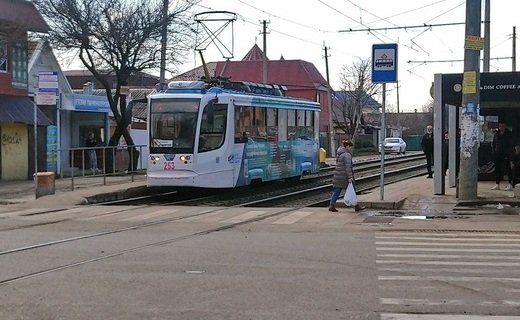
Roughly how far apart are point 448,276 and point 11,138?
2176cm

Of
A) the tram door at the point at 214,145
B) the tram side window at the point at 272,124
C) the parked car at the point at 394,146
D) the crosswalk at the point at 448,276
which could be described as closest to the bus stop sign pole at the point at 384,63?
the crosswalk at the point at 448,276

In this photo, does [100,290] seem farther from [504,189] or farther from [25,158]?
[25,158]

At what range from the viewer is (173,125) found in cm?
1955

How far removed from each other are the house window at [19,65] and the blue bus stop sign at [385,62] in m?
15.4

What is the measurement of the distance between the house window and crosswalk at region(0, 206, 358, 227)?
10444mm

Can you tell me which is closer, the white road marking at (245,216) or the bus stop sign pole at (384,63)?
the white road marking at (245,216)

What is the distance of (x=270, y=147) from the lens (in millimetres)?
22422

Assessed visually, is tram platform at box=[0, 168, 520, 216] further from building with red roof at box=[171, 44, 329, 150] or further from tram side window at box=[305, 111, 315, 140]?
building with red roof at box=[171, 44, 329, 150]

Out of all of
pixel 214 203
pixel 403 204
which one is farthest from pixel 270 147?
pixel 403 204

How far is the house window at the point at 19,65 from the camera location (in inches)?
1017

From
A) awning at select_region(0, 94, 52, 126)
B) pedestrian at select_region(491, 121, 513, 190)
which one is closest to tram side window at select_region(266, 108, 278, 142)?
pedestrian at select_region(491, 121, 513, 190)

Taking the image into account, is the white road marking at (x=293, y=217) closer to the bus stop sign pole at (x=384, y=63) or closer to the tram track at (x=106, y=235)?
the tram track at (x=106, y=235)

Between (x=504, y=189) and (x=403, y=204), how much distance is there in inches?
143

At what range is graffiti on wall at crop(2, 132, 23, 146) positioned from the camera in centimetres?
2619
